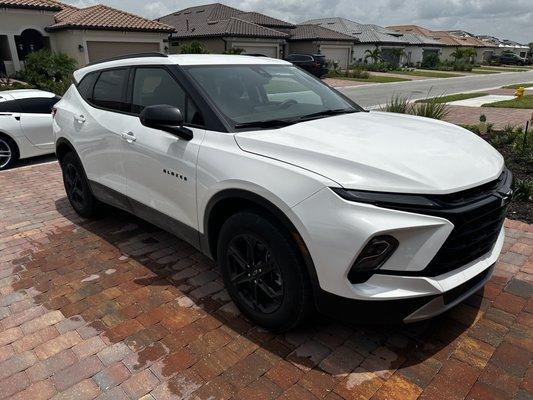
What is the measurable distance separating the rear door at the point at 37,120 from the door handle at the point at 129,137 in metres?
5.26

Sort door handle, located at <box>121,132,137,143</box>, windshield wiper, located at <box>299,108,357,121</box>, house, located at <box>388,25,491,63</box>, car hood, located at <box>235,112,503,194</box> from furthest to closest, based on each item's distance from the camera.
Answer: house, located at <box>388,25,491,63</box>
door handle, located at <box>121,132,137,143</box>
windshield wiper, located at <box>299,108,357,121</box>
car hood, located at <box>235,112,503,194</box>

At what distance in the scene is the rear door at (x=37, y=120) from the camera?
7.98m

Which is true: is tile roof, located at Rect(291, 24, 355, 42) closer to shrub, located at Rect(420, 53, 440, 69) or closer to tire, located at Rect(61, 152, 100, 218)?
shrub, located at Rect(420, 53, 440, 69)

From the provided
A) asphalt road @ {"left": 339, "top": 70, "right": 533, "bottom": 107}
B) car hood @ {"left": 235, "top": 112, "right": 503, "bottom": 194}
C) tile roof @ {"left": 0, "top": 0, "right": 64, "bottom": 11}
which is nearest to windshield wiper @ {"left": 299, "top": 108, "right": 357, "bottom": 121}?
car hood @ {"left": 235, "top": 112, "right": 503, "bottom": 194}

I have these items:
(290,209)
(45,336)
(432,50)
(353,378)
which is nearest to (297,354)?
(353,378)

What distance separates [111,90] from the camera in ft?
13.8

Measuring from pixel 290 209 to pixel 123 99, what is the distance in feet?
7.69

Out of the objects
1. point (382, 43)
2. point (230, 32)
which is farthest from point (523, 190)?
point (382, 43)

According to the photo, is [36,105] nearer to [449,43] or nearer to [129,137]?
[129,137]

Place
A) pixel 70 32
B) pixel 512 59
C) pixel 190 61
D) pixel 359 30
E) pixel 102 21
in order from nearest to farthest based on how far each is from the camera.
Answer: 1. pixel 190 61
2. pixel 70 32
3. pixel 102 21
4. pixel 359 30
5. pixel 512 59

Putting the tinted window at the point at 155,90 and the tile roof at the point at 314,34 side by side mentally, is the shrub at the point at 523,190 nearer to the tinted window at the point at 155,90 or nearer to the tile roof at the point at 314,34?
the tinted window at the point at 155,90

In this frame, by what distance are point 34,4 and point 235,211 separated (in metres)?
29.9

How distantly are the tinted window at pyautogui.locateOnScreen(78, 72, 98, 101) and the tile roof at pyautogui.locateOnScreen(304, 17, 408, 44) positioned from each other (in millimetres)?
48695

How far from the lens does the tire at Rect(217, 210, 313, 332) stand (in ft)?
8.32
